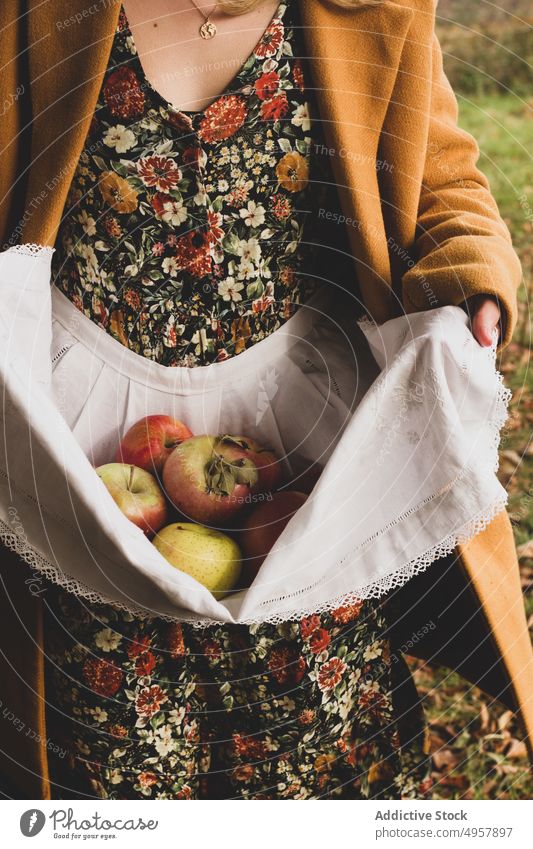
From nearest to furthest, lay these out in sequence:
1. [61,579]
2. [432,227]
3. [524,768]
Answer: [61,579]
[432,227]
[524,768]

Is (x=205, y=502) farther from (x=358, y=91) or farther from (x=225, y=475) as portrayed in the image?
(x=358, y=91)

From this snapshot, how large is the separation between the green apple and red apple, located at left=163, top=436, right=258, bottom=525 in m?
0.02

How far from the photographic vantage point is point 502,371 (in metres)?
2.25

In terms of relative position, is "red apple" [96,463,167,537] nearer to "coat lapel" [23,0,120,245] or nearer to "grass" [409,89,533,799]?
"coat lapel" [23,0,120,245]

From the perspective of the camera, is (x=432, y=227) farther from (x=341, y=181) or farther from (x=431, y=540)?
(x=431, y=540)

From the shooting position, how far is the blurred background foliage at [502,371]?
4.60 ft

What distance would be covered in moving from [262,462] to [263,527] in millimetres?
83

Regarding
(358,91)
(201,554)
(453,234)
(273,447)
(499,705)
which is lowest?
(499,705)

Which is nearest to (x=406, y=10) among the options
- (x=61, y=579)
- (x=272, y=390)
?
(x=272, y=390)

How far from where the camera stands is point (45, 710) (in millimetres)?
940

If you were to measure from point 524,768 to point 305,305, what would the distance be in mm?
989
